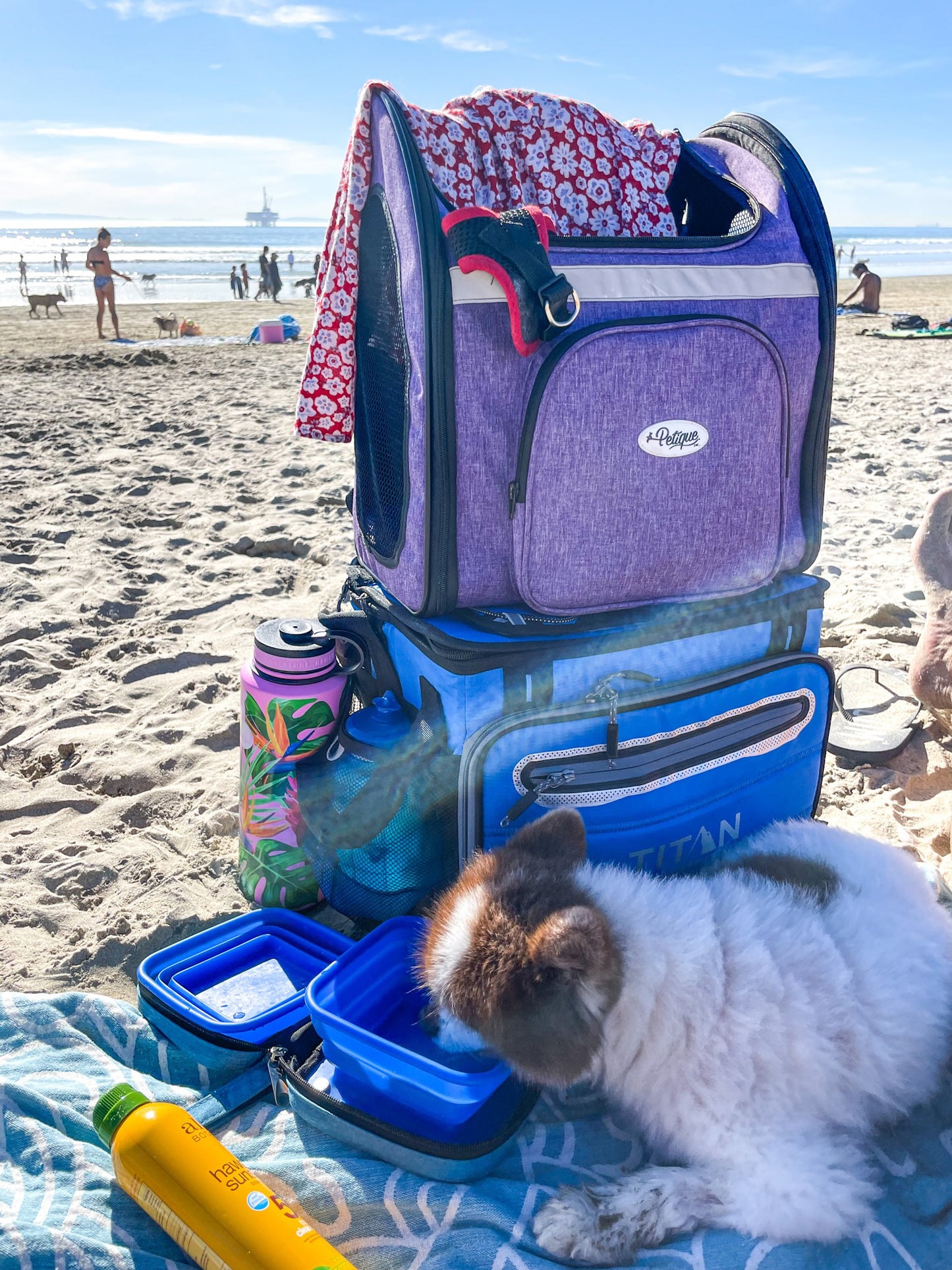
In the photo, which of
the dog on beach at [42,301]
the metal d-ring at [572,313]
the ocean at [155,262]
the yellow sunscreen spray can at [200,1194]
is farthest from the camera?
the ocean at [155,262]

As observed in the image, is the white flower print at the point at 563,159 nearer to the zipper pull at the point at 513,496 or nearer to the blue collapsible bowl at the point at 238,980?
the zipper pull at the point at 513,496

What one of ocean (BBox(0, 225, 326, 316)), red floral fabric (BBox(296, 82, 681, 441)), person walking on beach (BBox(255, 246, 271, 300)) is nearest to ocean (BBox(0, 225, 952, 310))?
ocean (BBox(0, 225, 326, 316))

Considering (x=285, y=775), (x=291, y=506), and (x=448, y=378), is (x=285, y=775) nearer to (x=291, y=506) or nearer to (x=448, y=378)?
(x=448, y=378)

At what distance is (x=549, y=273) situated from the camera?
1.66 meters

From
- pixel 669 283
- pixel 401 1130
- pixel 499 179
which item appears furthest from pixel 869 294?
pixel 401 1130

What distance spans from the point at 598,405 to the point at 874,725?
1537 millimetres

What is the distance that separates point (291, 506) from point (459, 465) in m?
3.13

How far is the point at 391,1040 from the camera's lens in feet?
5.55

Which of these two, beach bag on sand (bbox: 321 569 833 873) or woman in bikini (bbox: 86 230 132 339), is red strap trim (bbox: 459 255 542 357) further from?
woman in bikini (bbox: 86 230 132 339)

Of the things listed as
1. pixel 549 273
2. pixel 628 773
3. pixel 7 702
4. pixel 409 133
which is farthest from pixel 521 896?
pixel 7 702

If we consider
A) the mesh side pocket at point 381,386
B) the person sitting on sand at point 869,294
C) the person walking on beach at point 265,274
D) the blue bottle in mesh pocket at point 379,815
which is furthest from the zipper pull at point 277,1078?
the person walking on beach at point 265,274

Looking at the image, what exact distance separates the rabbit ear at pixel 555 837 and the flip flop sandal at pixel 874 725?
123 centimetres

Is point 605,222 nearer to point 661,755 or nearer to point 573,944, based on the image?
point 661,755

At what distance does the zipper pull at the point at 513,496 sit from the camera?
1.84 metres
